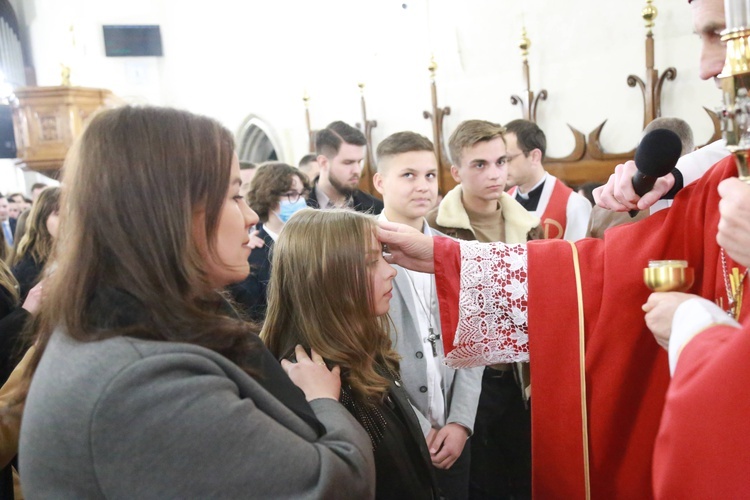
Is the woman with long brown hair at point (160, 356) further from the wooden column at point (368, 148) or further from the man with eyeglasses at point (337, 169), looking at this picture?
the wooden column at point (368, 148)

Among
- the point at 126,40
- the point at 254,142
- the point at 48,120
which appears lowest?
the point at 254,142

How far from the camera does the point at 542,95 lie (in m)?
6.28

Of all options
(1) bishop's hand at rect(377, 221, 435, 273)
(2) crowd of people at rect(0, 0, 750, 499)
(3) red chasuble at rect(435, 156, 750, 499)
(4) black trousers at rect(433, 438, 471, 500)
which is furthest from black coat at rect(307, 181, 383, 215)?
(3) red chasuble at rect(435, 156, 750, 499)

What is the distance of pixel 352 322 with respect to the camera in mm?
1812

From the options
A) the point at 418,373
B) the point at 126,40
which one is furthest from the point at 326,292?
the point at 126,40

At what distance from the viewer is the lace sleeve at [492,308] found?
5.76ft

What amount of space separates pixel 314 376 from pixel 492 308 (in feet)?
1.78

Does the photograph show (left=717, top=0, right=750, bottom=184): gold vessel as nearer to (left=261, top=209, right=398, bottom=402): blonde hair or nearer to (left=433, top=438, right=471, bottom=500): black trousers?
(left=261, top=209, right=398, bottom=402): blonde hair

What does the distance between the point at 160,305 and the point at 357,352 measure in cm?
77

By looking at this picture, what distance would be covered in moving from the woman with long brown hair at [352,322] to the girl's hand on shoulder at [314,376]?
118 mm

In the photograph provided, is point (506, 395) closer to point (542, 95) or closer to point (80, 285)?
point (80, 285)

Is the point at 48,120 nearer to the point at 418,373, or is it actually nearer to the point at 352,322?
the point at 418,373

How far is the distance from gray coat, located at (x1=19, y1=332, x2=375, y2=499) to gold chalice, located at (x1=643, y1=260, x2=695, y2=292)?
73 centimetres

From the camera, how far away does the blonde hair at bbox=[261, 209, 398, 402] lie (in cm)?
178
